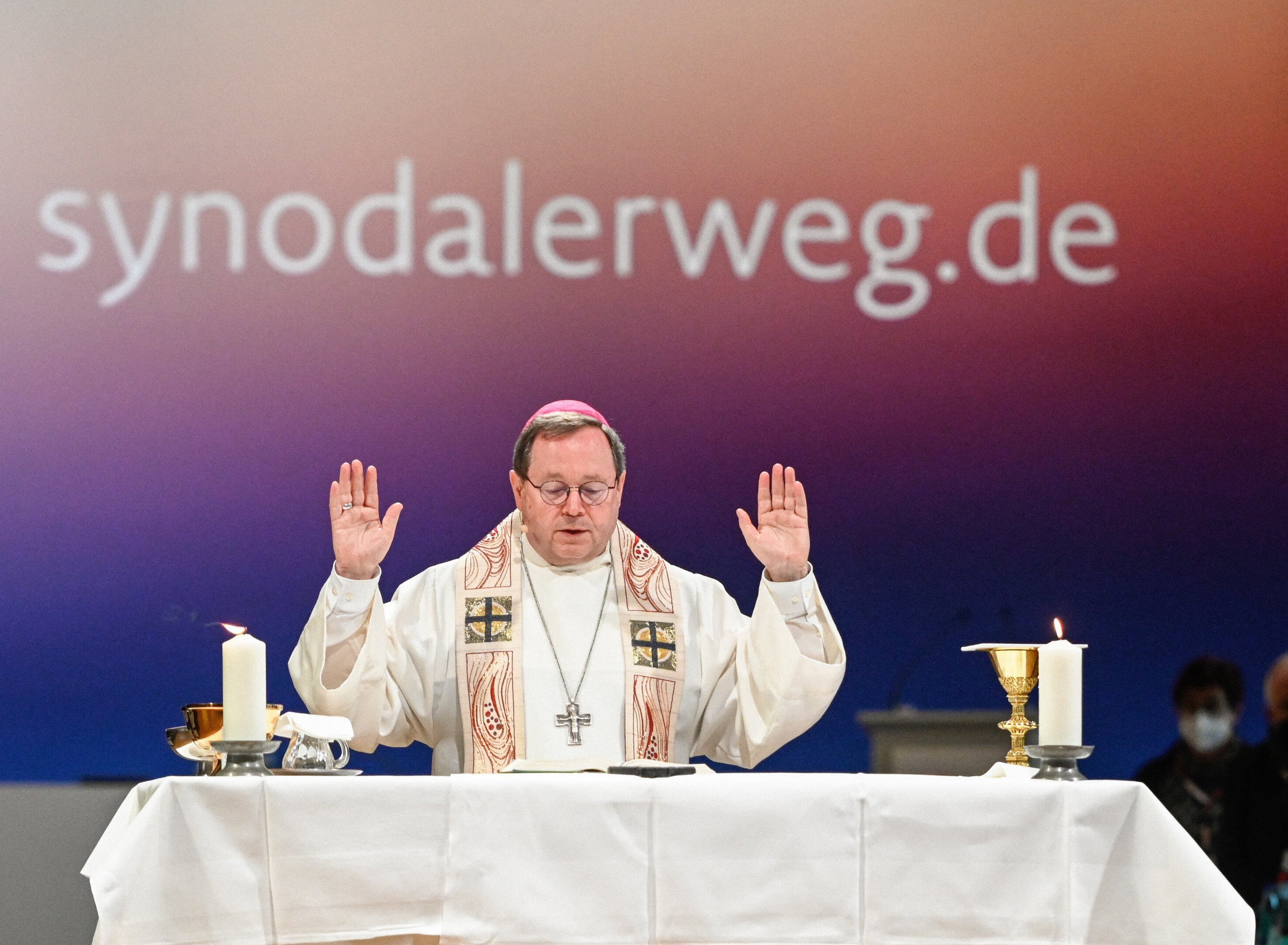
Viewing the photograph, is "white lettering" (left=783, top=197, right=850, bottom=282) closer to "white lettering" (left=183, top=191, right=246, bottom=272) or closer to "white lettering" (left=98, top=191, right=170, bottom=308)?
"white lettering" (left=183, top=191, right=246, bottom=272)

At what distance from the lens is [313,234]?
6344 mm

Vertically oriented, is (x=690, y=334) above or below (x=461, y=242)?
below

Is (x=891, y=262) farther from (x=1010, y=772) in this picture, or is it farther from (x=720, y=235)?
(x=1010, y=772)

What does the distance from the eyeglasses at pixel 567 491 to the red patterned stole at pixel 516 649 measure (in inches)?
9.7

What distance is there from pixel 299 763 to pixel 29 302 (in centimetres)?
351

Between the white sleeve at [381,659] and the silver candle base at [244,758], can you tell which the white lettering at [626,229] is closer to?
the white sleeve at [381,659]

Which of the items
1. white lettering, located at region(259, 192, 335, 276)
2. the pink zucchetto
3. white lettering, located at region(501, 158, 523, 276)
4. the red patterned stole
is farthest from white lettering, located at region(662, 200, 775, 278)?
the red patterned stole

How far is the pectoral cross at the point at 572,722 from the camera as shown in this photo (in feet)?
13.7

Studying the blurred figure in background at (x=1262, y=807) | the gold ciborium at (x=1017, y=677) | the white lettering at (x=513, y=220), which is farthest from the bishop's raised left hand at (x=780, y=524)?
the blurred figure in background at (x=1262, y=807)

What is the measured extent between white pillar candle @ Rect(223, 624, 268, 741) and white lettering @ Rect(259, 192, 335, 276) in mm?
3493

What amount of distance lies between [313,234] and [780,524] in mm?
3172

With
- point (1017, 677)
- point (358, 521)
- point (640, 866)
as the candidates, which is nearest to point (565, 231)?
point (358, 521)

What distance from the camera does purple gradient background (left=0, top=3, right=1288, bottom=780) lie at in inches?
249

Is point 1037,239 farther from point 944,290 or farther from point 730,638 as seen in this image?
point 730,638
